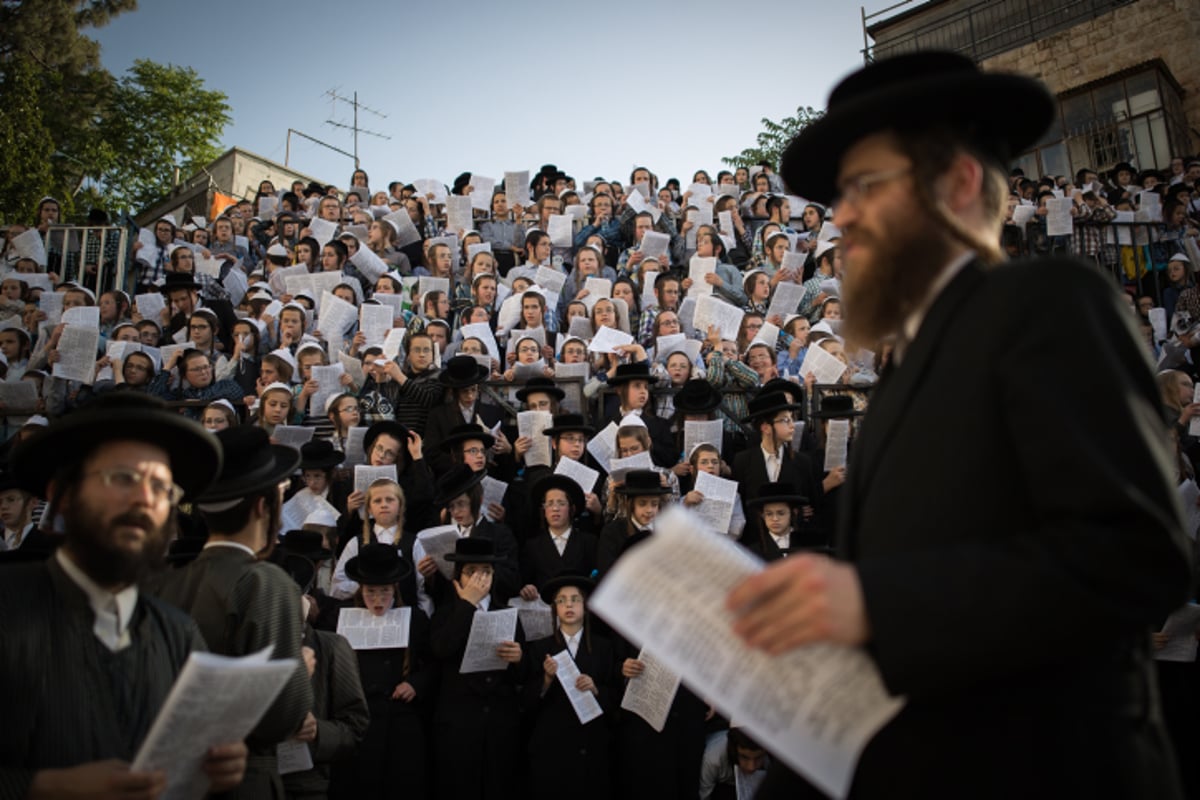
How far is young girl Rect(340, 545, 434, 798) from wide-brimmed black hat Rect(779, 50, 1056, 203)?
5.29 m

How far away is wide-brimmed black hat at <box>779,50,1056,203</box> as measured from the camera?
5.54ft

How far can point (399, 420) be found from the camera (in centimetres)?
920

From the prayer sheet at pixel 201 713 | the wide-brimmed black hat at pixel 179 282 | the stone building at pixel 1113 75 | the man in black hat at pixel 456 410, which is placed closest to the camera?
the prayer sheet at pixel 201 713

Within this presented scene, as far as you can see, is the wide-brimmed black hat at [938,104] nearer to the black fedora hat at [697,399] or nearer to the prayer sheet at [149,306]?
the black fedora hat at [697,399]

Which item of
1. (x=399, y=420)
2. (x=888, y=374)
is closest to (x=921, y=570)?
(x=888, y=374)

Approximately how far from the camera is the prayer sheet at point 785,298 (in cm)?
1089

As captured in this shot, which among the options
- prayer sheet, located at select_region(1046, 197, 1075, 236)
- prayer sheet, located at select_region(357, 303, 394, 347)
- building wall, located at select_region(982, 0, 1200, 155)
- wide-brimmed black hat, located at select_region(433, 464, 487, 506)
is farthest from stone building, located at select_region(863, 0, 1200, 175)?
wide-brimmed black hat, located at select_region(433, 464, 487, 506)

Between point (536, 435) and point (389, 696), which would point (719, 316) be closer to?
point (536, 435)

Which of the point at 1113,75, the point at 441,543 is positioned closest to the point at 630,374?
the point at 441,543

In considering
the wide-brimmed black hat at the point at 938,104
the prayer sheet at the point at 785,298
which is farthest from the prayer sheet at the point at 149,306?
the wide-brimmed black hat at the point at 938,104

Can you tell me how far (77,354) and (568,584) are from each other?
6417 millimetres

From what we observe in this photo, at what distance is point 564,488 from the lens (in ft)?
25.0

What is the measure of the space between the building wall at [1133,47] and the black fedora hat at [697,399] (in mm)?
18463

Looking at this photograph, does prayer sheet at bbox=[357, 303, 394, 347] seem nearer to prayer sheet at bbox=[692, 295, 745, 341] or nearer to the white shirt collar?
prayer sheet at bbox=[692, 295, 745, 341]
